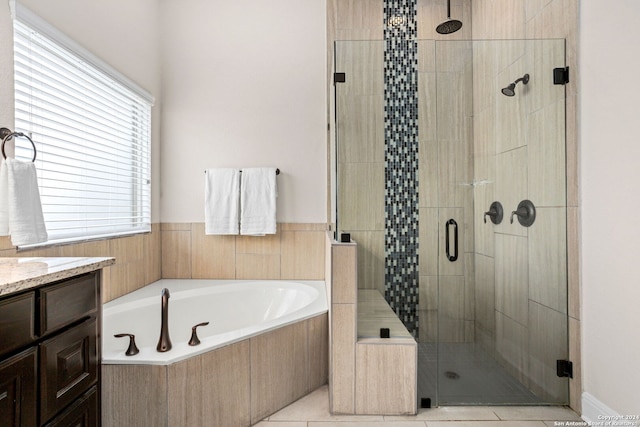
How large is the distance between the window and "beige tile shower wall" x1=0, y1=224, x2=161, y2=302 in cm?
7

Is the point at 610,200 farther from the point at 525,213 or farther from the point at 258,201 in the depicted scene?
the point at 258,201

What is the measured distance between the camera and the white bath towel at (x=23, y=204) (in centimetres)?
137

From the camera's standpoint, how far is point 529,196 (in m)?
1.96

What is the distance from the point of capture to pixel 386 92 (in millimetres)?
2129

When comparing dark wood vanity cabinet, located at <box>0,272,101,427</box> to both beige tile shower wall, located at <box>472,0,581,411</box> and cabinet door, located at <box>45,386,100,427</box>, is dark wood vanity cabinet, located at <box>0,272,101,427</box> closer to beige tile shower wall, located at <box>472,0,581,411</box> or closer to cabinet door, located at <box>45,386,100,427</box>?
cabinet door, located at <box>45,386,100,427</box>

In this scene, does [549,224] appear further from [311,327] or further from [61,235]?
[61,235]

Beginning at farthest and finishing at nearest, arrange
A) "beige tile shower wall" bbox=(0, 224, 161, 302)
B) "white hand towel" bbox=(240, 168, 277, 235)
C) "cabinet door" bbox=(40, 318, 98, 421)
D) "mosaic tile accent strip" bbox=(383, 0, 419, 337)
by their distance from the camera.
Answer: "white hand towel" bbox=(240, 168, 277, 235) < "mosaic tile accent strip" bbox=(383, 0, 419, 337) < "beige tile shower wall" bbox=(0, 224, 161, 302) < "cabinet door" bbox=(40, 318, 98, 421)

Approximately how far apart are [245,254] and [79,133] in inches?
57.0

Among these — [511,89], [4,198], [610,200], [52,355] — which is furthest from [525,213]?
[4,198]

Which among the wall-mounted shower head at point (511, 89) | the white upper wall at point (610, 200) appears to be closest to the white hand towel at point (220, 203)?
the wall-mounted shower head at point (511, 89)

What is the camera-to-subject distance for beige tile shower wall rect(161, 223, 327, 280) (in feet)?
9.82

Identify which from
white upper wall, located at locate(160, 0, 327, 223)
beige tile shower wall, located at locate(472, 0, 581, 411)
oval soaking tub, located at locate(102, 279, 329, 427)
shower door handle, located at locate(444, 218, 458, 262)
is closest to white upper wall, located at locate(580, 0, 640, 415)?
beige tile shower wall, located at locate(472, 0, 581, 411)

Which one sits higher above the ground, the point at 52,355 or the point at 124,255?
the point at 124,255

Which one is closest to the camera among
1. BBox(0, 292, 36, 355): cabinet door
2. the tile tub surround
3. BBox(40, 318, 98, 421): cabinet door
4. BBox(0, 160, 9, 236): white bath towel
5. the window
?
BBox(0, 292, 36, 355): cabinet door
